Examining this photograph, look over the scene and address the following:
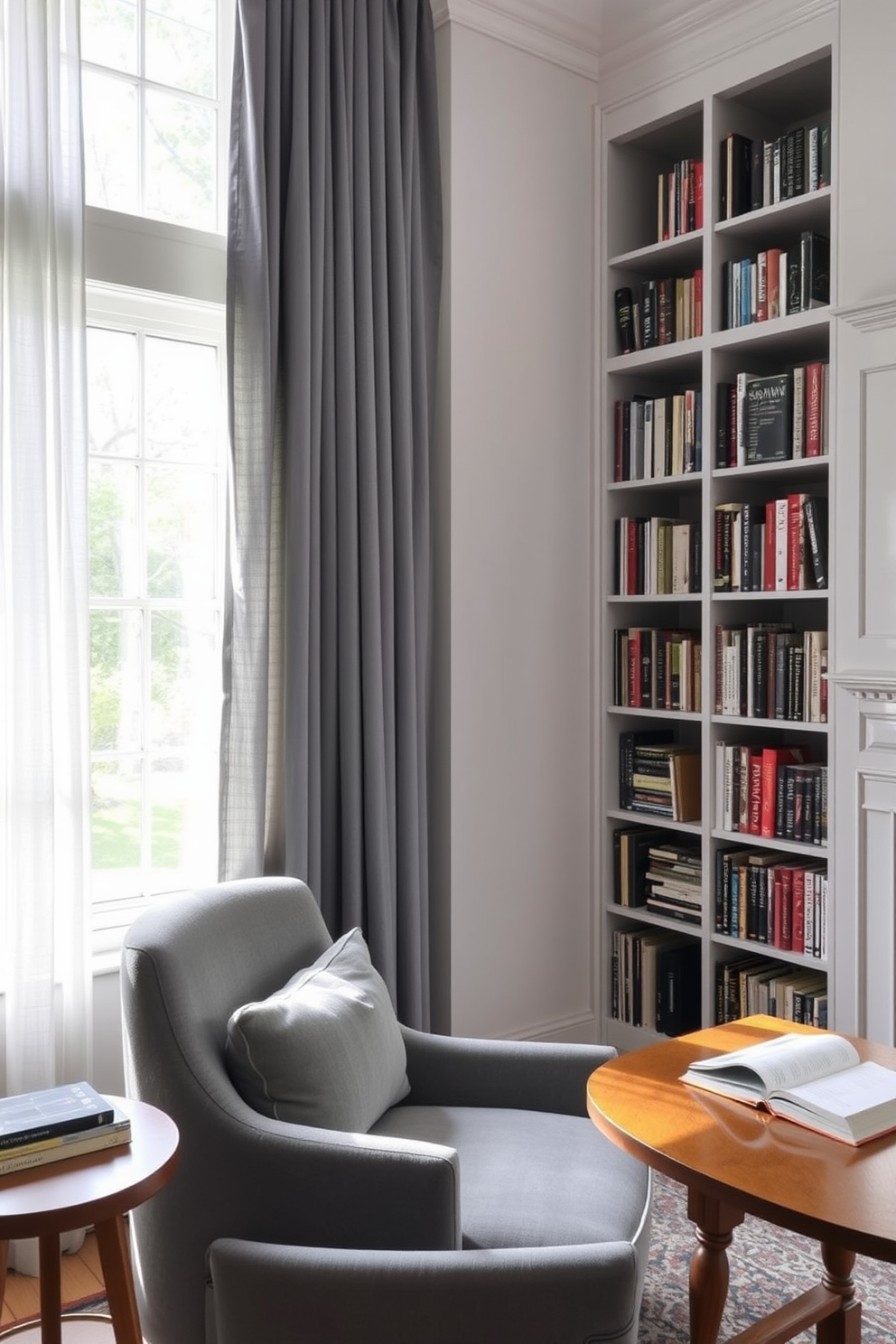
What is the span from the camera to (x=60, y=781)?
254cm

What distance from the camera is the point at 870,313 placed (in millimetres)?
2717

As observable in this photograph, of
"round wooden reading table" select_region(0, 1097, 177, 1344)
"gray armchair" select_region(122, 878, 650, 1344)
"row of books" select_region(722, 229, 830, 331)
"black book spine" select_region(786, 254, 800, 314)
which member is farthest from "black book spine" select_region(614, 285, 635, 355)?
"round wooden reading table" select_region(0, 1097, 177, 1344)

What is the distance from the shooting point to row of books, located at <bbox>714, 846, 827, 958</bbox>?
303 centimetres

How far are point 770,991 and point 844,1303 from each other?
1227 mm

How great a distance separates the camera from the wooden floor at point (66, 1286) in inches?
91.9

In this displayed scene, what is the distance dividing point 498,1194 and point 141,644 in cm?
171

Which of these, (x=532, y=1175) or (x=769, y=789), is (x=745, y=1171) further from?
(x=769, y=789)

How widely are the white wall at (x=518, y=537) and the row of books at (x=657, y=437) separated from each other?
109 mm

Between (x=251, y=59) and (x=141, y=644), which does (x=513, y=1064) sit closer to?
(x=141, y=644)

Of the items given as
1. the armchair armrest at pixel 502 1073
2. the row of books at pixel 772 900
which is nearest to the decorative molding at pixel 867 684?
the row of books at pixel 772 900

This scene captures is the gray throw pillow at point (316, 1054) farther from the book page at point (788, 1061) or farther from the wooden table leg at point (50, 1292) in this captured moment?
the book page at point (788, 1061)

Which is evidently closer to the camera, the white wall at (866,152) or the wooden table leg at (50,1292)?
the wooden table leg at (50,1292)

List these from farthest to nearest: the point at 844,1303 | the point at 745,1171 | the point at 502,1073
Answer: the point at 502,1073 < the point at 844,1303 < the point at 745,1171

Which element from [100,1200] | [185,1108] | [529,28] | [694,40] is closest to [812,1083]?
[185,1108]
